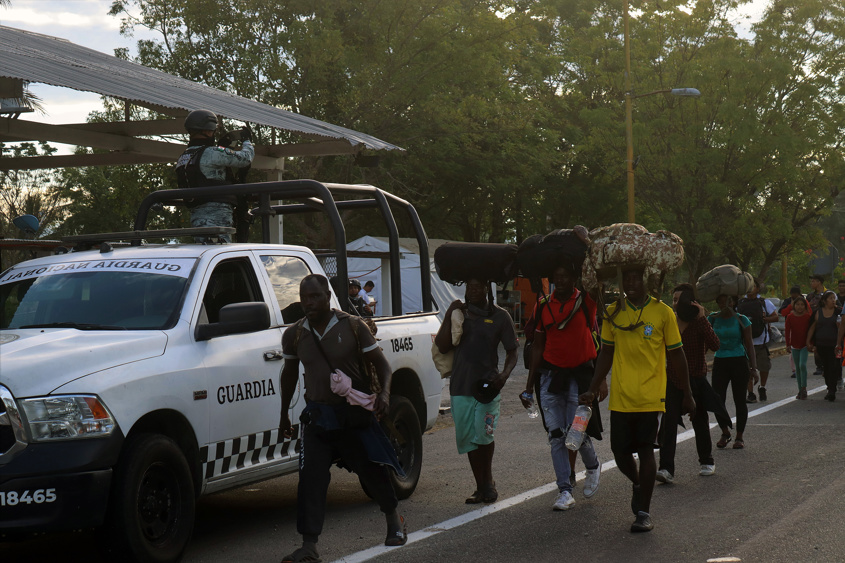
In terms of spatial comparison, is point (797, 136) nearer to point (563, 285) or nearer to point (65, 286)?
point (563, 285)

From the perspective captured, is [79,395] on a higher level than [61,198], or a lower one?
lower

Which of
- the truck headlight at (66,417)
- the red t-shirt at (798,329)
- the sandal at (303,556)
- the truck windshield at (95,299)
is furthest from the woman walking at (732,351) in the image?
the truck headlight at (66,417)

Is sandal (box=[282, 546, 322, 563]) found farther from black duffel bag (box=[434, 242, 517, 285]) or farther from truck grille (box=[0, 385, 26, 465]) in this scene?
black duffel bag (box=[434, 242, 517, 285])

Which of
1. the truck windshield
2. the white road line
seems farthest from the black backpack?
the truck windshield

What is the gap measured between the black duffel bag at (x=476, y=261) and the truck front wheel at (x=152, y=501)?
273cm

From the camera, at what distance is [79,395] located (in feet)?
17.4

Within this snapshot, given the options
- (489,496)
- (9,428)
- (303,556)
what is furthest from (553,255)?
(9,428)

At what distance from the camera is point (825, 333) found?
634 inches

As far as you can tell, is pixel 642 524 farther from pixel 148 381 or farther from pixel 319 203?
pixel 319 203

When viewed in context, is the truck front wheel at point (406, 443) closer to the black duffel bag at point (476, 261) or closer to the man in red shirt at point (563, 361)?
the man in red shirt at point (563, 361)

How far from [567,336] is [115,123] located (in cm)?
701

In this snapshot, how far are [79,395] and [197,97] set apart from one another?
769 cm

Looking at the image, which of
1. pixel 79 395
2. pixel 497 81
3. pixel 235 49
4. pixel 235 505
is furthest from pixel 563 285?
pixel 497 81

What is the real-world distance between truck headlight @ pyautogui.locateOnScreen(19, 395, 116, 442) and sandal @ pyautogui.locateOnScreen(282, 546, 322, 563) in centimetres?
134
